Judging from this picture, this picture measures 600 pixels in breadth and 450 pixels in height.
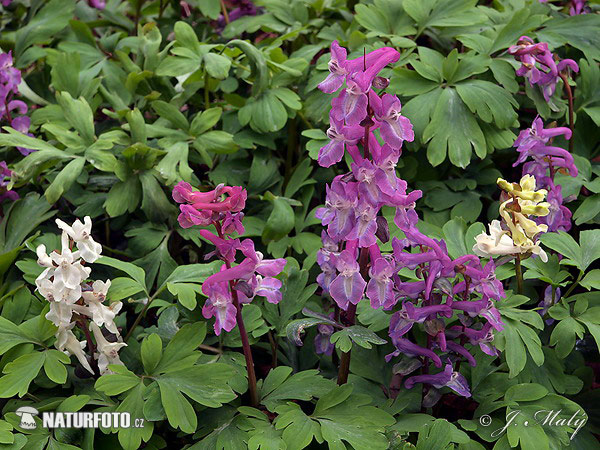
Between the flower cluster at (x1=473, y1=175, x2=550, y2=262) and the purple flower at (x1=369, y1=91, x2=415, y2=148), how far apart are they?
0.25 meters

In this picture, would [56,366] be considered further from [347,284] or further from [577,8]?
[577,8]

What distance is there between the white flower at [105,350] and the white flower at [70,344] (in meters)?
0.03

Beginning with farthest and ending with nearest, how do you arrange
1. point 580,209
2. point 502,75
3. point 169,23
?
point 169,23, point 502,75, point 580,209

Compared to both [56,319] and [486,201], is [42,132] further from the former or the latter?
[486,201]

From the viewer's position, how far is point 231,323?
1286mm

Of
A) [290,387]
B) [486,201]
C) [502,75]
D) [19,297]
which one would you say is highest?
[502,75]

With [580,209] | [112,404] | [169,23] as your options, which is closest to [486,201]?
[580,209]

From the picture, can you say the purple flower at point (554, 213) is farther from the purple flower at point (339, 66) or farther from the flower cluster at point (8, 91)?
the flower cluster at point (8, 91)

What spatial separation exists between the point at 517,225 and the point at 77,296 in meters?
0.95

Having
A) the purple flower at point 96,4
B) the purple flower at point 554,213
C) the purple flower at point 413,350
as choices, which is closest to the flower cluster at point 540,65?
the purple flower at point 554,213

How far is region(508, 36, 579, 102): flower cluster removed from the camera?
5.93ft

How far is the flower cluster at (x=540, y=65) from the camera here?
181cm

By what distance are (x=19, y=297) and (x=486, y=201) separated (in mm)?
1448

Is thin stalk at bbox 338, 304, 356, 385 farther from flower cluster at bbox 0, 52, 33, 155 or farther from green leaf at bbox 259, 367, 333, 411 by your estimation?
flower cluster at bbox 0, 52, 33, 155
